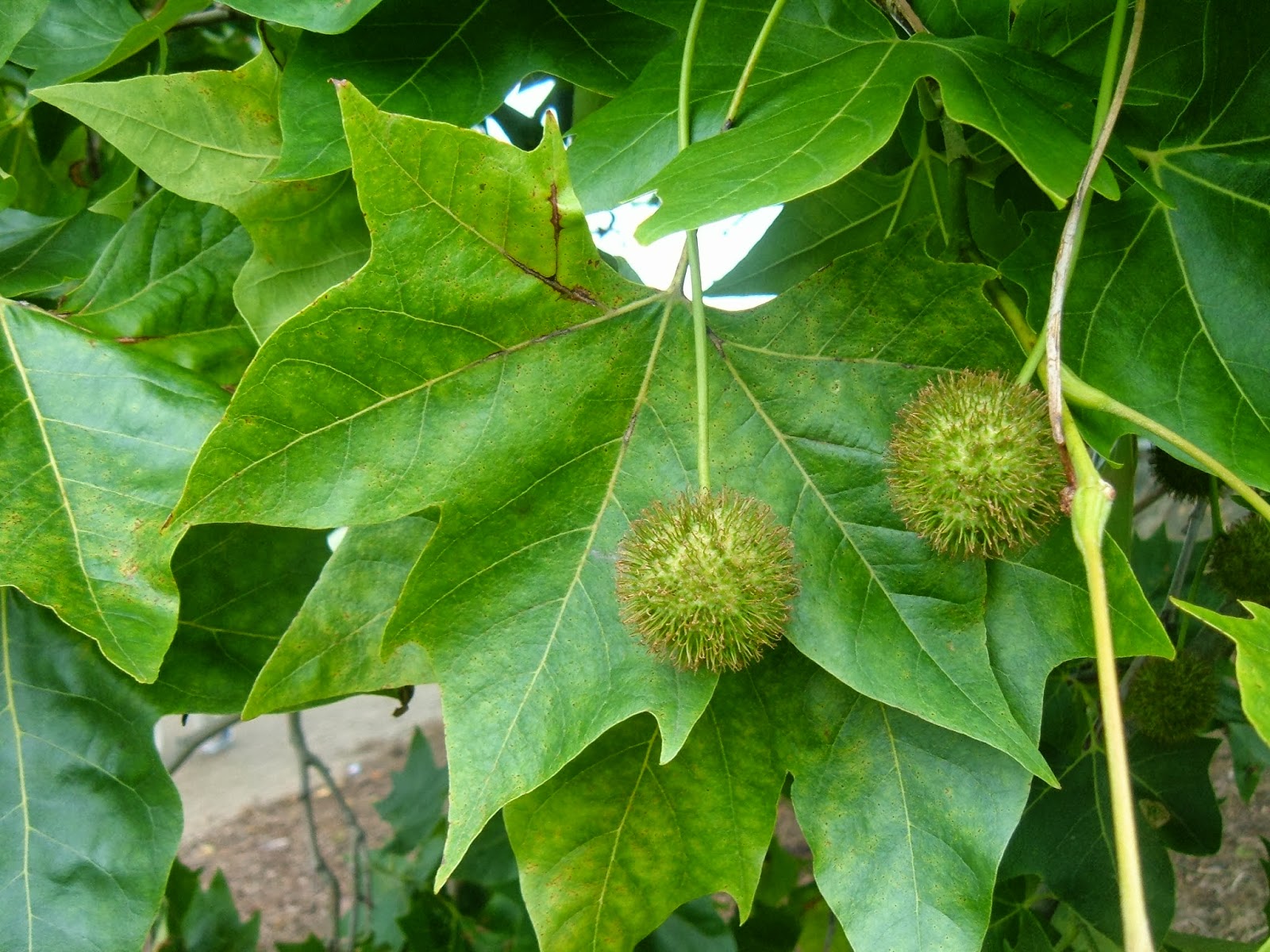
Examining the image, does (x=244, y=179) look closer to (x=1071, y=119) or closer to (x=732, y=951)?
(x=1071, y=119)

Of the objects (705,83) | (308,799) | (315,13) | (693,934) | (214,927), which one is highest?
(315,13)

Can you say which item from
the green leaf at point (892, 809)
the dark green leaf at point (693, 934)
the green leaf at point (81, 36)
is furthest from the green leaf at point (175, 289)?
the dark green leaf at point (693, 934)

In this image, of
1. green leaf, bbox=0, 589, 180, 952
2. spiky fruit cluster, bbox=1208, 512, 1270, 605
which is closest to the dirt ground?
spiky fruit cluster, bbox=1208, 512, 1270, 605

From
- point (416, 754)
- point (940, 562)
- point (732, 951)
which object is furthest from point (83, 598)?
point (416, 754)

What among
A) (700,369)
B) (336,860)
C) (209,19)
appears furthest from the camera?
(336,860)

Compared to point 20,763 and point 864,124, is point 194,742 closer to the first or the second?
point 20,763

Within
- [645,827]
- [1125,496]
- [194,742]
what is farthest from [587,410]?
[194,742]

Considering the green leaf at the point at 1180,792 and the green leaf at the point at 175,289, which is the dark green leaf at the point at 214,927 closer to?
the green leaf at the point at 175,289
